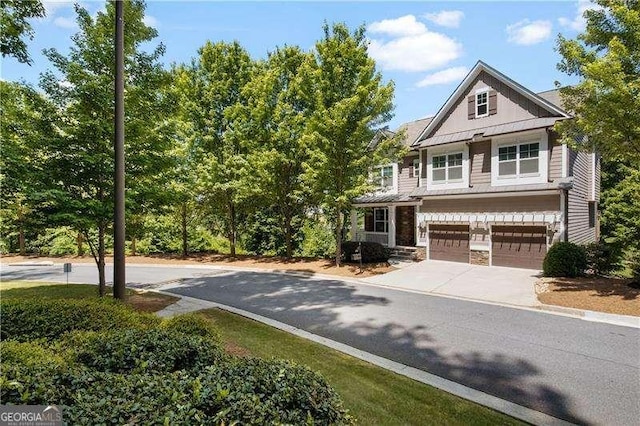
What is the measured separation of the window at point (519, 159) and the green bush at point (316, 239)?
48.4 ft

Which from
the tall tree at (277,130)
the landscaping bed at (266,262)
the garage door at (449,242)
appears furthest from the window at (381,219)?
the tall tree at (277,130)

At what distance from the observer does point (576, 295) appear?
12211mm

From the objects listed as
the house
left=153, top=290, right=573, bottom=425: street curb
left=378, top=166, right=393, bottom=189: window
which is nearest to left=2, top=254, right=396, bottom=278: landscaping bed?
the house

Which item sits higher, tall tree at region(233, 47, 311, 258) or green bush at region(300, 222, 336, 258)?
tall tree at region(233, 47, 311, 258)

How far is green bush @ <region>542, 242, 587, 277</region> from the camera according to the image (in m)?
15.3

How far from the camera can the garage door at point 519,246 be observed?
17484 mm

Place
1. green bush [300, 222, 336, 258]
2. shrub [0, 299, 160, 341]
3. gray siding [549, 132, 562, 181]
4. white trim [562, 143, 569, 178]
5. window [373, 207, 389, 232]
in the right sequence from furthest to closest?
green bush [300, 222, 336, 258], window [373, 207, 389, 232], gray siding [549, 132, 562, 181], white trim [562, 143, 569, 178], shrub [0, 299, 160, 341]

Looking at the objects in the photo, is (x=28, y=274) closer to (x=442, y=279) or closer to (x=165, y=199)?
(x=165, y=199)

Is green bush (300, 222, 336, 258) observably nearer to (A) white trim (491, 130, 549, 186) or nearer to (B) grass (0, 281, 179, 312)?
(A) white trim (491, 130, 549, 186)

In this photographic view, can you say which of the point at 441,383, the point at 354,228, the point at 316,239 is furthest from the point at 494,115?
the point at 441,383

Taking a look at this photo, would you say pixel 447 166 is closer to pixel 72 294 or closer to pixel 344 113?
pixel 344 113

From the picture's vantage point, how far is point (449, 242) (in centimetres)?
2075

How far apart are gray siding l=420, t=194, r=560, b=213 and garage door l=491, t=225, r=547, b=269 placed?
0.99 metres

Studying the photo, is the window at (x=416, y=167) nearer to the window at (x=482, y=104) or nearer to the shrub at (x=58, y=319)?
the window at (x=482, y=104)
